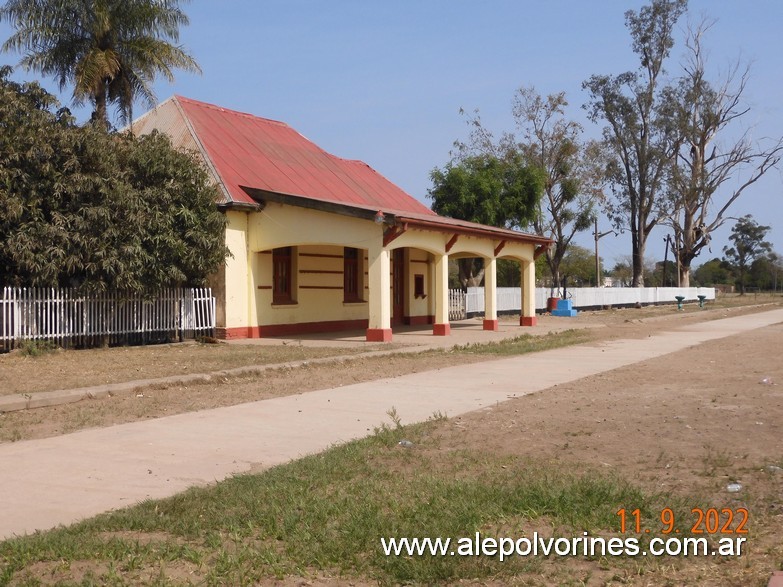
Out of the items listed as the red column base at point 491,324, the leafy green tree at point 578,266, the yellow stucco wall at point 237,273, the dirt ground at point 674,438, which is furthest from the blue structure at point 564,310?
the leafy green tree at point 578,266

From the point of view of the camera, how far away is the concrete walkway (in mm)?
6312

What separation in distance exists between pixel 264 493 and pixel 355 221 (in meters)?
15.8

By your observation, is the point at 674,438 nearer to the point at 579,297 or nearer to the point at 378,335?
the point at 378,335

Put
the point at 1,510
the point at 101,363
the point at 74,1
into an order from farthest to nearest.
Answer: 1. the point at 74,1
2. the point at 101,363
3. the point at 1,510

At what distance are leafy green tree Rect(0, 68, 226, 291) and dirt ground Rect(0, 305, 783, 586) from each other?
20.7ft

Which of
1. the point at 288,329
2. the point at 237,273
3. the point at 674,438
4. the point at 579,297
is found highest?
the point at 237,273

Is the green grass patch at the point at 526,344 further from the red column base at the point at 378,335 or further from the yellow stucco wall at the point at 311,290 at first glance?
the yellow stucco wall at the point at 311,290

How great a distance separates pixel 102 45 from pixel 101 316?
9.20m

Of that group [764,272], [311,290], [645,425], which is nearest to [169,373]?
[645,425]

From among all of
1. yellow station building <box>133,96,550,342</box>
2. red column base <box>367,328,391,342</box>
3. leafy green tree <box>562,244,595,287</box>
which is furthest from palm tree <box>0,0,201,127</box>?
leafy green tree <box>562,244,595,287</box>

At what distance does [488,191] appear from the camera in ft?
130

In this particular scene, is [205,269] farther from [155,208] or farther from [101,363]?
[101,363]

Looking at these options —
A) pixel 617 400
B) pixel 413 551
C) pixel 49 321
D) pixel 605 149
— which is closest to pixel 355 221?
pixel 49 321

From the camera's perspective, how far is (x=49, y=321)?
1852cm
